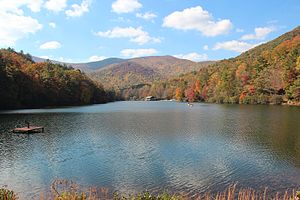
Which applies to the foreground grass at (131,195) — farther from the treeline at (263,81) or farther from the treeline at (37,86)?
the treeline at (263,81)

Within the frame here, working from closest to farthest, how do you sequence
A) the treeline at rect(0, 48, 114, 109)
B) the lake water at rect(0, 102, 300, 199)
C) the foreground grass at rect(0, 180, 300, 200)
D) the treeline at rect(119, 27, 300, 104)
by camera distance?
the foreground grass at rect(0, 180, 300, 200), the lake water at rect(0, 102, 300, 199), the treeline at rect(0, 48, 114, 109), the treeline at rect(119, 27, 300, 104)

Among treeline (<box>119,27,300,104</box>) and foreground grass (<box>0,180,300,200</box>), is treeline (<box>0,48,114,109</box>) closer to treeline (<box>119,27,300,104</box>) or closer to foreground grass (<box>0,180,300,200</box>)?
treeline (<box>119,27,300,104</box>)

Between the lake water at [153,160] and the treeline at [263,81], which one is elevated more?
the treeline at [263,81]

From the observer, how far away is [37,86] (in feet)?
414

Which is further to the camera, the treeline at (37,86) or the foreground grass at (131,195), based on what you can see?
the treeline at (37,86)

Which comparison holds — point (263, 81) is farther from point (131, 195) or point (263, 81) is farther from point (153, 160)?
point (131, 195)

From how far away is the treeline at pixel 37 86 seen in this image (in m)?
104

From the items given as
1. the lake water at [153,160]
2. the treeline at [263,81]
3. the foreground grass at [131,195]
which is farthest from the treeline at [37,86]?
the foreground grass at [131,195]

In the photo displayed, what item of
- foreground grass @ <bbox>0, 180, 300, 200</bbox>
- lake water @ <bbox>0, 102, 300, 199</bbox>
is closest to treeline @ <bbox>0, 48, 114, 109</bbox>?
lake water @ <bbox>0, 102, 300, 199</bbox>

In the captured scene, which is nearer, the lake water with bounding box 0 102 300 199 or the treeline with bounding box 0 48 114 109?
the lake water with bounding box 0 102 300 199

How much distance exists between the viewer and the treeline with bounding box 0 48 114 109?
4109 inches

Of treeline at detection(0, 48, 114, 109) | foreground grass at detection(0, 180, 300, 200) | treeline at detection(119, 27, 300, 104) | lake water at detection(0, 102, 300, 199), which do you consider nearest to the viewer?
foreground grass at detection(0, 180, 300, 200)

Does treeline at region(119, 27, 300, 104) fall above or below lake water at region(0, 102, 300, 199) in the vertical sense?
above

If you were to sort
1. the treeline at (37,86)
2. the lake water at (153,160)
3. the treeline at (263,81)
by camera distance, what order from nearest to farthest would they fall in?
the lake water at (153,160)
the treeline at (37,86)
the treeline at (263,81)
